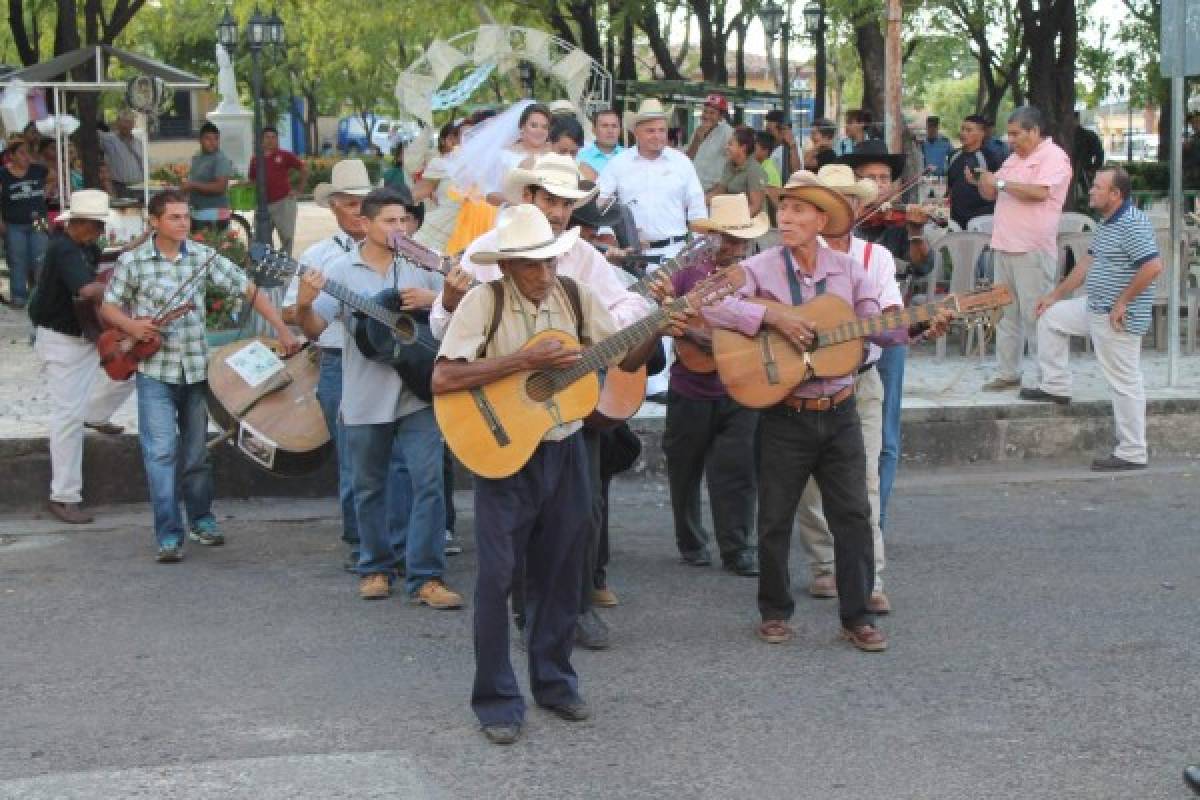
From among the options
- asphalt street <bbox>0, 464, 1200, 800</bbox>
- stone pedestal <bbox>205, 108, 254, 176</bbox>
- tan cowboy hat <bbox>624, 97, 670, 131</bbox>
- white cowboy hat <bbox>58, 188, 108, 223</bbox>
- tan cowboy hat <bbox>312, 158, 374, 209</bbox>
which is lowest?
asphalt street <bbox>0, 464, 1200, 800</bbox>

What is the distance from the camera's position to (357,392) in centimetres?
816

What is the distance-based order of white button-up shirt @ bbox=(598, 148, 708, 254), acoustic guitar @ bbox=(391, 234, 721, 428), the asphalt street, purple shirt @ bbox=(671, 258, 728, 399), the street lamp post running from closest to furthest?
the asphalt street
acoustic guitar @ bbox=(391, 234, 721, 428)
purple shirt @ bbox=(671, 258, 728, 399)
white button-up shirt @ bbox=(598, 148, 708, 254)
the street lamp post

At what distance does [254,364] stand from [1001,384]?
5393 mm

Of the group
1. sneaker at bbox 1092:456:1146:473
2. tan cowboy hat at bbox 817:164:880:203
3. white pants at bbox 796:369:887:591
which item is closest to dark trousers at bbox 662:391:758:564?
white pants at bbox 796:369:887:591

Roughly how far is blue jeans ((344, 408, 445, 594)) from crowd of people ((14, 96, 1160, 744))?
12mm

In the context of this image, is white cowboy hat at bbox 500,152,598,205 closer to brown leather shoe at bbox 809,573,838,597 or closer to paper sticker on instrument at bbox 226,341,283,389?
brown leather shoe at bbox 809,573,838,597

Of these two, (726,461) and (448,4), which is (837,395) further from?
(448,4)

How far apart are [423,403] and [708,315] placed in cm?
159

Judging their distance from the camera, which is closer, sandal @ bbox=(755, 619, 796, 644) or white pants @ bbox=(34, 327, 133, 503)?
sandal @ bbox=(755, 619, 796, 644)

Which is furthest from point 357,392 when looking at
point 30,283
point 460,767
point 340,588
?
point 30,283

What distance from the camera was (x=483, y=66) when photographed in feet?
69.2

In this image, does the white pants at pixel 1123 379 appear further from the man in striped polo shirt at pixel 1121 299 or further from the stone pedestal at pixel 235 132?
the stone pedestal at pixel 235 132

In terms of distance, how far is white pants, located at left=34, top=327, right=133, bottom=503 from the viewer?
9672 millimetres

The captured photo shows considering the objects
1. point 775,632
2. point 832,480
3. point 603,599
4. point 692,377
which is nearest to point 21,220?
point 692,377
